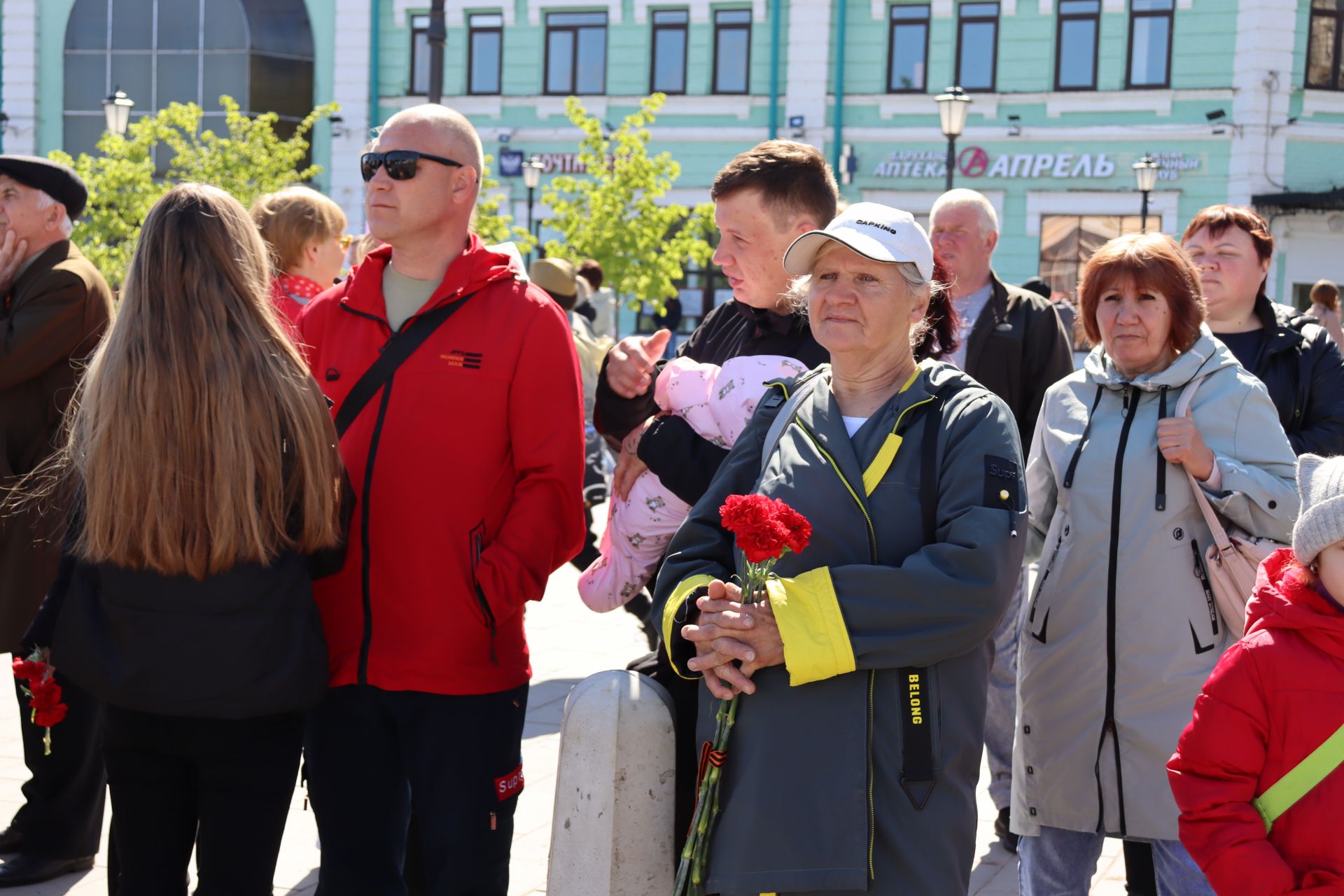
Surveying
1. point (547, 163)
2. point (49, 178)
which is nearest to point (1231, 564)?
point (49, 178)

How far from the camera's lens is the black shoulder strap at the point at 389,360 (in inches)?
147

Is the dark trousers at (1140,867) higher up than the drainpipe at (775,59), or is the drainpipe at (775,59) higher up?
the drainpipe at (775,59)

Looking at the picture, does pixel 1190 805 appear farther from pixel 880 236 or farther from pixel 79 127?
pixel 79 127

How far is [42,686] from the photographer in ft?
12.1

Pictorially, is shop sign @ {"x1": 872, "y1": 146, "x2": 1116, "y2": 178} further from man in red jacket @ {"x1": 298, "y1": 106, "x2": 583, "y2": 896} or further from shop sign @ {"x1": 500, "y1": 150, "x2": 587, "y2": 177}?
man in red jacket @ {"x1": 298, "y1": 106, "x2": 583, "y2": 896}

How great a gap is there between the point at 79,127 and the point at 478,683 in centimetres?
3146

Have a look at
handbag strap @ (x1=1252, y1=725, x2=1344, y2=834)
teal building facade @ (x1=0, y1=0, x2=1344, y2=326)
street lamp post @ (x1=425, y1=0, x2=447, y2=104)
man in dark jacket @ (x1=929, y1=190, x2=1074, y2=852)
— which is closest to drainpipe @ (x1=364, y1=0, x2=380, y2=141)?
teal building facade @ (x1=0, y1=0, x2=1344, y2=326)

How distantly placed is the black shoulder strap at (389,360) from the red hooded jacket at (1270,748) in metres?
2.09

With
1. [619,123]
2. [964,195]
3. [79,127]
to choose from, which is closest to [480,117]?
[619,123]

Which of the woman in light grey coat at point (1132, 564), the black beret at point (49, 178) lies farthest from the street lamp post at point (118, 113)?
the woman in light grey coat at point (1132, 564)

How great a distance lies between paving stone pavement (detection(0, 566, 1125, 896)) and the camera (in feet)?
16.0

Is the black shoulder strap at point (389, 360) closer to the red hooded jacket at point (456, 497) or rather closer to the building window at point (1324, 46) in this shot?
the red hooded jacket at point (456, 497)

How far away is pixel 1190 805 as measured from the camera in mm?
2797

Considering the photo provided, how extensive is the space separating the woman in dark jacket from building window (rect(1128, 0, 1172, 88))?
22.9 m
